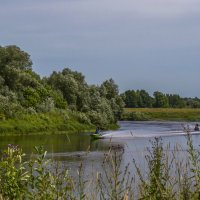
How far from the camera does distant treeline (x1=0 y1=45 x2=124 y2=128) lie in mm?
58406

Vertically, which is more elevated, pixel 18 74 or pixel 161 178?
pixel 18 74

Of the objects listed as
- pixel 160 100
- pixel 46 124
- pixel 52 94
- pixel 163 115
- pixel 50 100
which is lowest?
pixel 46 124

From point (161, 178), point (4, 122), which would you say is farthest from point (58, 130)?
point (161, 178)

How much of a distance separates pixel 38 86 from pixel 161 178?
192 feet

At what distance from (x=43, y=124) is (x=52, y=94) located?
864 cm

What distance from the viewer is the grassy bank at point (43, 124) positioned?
176 feet

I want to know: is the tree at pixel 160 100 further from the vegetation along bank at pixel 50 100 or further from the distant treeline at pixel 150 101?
the vegetation along bank at pixel 50 100

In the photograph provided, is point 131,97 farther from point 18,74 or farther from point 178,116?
point 18,74

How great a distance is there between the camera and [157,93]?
6708 inches

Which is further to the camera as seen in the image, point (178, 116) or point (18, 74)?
point (178, 116)

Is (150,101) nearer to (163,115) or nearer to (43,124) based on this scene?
(163,115)

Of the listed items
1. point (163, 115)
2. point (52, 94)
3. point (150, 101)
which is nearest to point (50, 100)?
point (52, 94)

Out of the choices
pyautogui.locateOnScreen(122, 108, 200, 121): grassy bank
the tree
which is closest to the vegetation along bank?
pyautogui.locateOnScreen(122, 108, 200, 121): grassy bank

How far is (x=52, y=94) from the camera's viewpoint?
65.8 metres
